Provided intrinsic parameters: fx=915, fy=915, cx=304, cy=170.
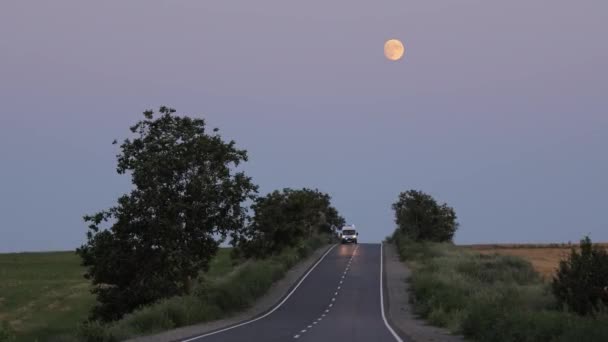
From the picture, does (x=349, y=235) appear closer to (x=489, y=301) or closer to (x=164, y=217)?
(x=164, y=217)

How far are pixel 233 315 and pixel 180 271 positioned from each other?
3861 mm

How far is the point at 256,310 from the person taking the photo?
2110 inches

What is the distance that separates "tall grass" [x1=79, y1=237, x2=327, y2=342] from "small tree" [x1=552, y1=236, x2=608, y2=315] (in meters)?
17.6

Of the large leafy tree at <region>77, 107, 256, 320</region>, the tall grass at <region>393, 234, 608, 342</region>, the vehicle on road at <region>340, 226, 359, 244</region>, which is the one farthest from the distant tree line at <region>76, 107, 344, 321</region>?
the vehicle on road at <region>340, 226, 359, 244</region>

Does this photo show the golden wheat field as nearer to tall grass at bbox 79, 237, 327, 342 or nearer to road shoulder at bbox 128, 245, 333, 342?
road shoulder at bbox 128, 245, 333, 342

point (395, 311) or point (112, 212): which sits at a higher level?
point (112, 212)

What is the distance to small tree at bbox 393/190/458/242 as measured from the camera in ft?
417

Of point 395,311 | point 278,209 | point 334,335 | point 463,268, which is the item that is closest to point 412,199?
point 278,209

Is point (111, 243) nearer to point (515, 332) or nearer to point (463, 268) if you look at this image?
point (515, 332)

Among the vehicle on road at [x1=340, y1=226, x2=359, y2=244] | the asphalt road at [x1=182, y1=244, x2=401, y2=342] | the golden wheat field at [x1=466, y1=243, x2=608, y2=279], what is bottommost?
the asphalt road at [x1=182, y1=244, x2=401, y2=342]

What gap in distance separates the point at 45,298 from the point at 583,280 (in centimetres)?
4783

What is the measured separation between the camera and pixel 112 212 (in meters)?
51.0

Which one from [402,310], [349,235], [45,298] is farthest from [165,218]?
[349,235]

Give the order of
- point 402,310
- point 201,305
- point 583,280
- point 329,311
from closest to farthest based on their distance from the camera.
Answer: point 583,280
point 201,305
point 329,311
point 402,310
